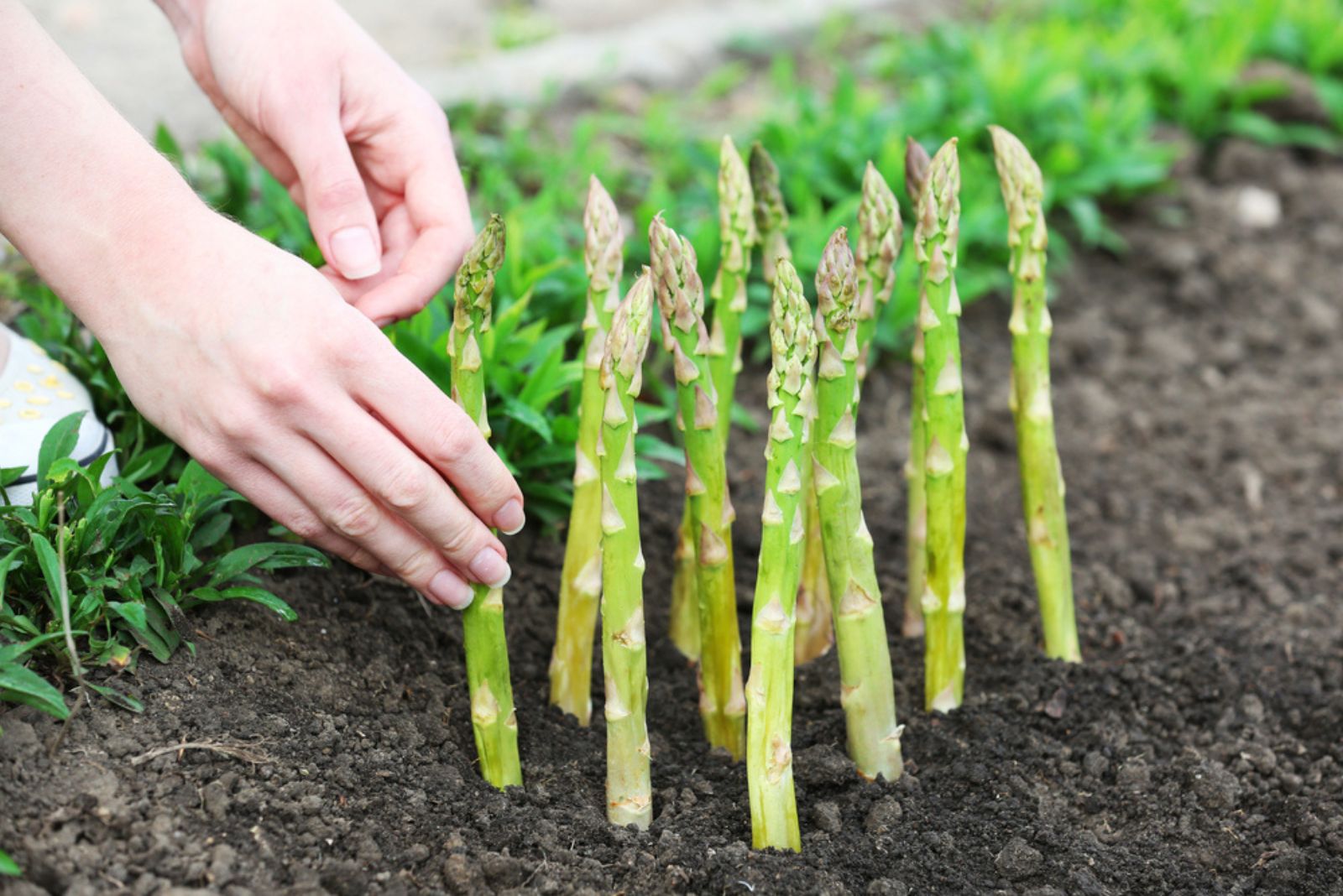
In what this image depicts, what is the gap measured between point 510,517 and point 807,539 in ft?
→ 2.29

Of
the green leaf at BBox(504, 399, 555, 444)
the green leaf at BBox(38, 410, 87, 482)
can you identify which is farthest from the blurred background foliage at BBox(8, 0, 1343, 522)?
the green leaf at BBox(38, 410, 87, 482)

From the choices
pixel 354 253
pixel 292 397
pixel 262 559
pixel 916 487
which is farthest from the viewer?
pixel 916 487

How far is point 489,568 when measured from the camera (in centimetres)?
201

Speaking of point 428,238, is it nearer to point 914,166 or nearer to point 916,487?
point 914,166

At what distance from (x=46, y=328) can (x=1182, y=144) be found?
4.37 m

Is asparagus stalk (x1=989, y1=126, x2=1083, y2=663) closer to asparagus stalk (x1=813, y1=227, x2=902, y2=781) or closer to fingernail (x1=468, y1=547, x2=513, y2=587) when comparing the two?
asparagus stalk (x1=813, y1=227, x2=902, y2=781)

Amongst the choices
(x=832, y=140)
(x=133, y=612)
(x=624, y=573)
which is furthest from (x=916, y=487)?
(x=832, y=140)

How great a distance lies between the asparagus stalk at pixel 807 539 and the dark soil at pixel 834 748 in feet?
0.19

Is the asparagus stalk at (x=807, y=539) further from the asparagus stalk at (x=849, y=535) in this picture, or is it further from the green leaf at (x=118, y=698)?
the green leaf at (x=118, y=698)

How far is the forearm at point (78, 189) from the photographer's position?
1.88 meters

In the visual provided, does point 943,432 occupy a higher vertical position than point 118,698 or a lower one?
higher

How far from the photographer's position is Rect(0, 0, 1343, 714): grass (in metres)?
2.12

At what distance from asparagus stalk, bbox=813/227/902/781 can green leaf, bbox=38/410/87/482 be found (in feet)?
4.59

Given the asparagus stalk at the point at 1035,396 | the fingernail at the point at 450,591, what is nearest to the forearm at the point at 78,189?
the fingernail at the point at 450,591
